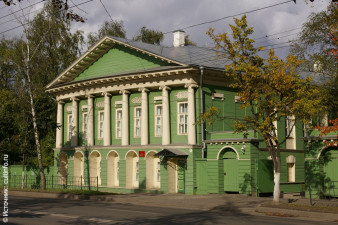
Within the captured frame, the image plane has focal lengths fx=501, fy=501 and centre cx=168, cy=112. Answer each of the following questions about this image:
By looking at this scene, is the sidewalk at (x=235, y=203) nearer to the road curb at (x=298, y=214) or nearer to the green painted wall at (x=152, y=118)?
the road curb at (x=298, y=214)

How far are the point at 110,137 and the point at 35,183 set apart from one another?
8.34 metres

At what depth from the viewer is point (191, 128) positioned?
2953cm

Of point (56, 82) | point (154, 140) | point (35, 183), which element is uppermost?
point (56, 82)

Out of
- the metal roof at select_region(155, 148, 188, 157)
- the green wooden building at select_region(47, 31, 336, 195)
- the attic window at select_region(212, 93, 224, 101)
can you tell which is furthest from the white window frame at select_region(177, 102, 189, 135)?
the attic window at select_region(212, 93, 224, 101)

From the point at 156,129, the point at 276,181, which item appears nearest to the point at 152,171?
the point at 156,129

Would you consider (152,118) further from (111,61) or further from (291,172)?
(291,172)

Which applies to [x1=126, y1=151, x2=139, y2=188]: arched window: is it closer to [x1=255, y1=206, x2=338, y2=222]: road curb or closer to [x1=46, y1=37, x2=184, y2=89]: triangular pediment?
[x1=46, y1=37, x2=184, y2=89]: triangular pediment

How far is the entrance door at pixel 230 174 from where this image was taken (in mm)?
27891

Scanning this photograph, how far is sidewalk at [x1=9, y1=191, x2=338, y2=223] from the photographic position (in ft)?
61.3

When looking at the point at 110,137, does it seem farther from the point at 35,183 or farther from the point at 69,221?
the point at 69,221

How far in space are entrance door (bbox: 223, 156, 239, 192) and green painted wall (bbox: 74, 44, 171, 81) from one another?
7.39 m

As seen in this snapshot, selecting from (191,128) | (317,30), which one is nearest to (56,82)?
(191,128)

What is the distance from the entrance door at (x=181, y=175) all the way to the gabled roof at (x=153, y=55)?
5.96m

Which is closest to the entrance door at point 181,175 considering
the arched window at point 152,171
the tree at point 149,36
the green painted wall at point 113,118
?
the arched window at point 152,171
